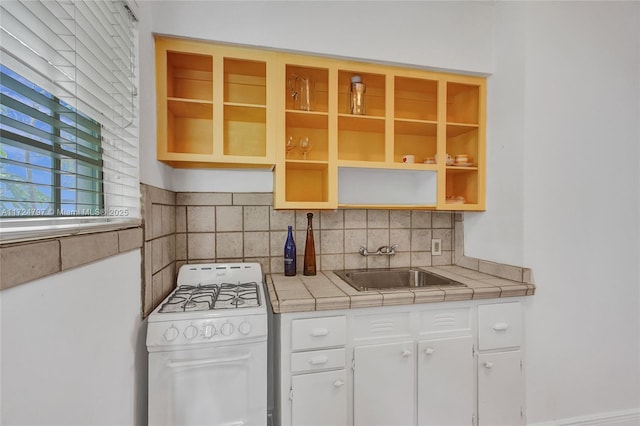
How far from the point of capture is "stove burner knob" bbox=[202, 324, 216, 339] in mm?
1127

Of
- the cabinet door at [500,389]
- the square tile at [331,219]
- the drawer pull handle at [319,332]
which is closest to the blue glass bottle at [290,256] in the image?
the square tile at [331,219]

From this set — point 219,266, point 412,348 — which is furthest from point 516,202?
point 219,266

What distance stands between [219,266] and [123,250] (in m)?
0.71

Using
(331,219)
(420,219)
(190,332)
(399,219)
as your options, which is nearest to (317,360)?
(190,332)

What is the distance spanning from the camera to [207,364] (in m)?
1.14

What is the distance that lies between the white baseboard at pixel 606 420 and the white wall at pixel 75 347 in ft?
6.88

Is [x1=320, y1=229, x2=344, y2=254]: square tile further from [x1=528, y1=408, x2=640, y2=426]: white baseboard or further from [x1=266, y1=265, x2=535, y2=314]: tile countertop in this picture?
[x1=528, y1=408, x2=640, y2=426]: white baseboard

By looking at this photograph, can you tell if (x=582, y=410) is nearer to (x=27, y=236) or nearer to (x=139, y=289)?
(x=139, y=289)

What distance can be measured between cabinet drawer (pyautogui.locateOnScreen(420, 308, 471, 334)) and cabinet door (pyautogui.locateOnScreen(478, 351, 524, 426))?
0.67 feet

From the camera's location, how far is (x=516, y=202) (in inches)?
63.6

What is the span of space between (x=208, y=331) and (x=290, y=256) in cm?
71

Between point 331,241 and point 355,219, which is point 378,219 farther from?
point 331,241

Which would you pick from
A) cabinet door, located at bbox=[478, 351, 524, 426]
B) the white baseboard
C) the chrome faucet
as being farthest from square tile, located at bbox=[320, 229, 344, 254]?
the white baseboard

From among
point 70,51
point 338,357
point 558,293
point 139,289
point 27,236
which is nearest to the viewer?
point 27,236
